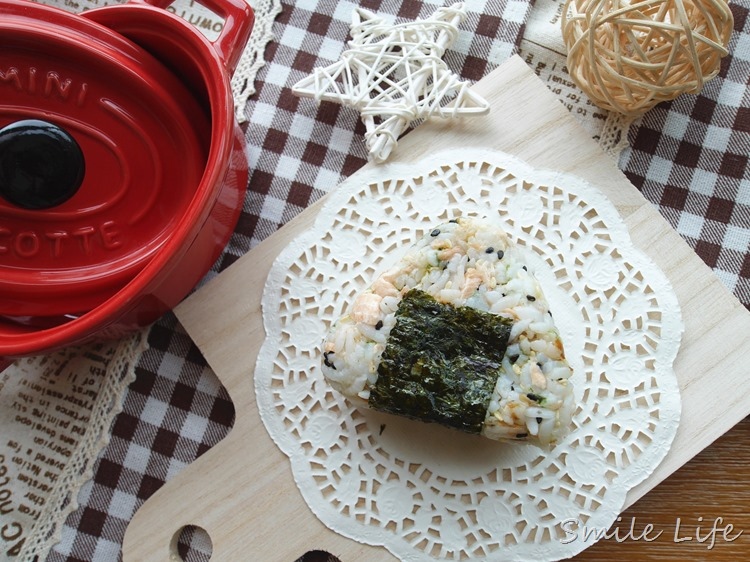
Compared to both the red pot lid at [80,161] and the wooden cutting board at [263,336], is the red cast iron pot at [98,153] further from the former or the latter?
the wooden cutting board at [263,336]

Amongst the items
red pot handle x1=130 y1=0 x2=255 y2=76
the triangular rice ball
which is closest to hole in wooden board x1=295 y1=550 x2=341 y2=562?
the triangular rice ball

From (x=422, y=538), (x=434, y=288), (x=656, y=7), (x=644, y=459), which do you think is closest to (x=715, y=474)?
(x=644, y=459)

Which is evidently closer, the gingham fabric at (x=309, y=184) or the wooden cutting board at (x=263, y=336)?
the wooden cutting board at (x=263, y=336)

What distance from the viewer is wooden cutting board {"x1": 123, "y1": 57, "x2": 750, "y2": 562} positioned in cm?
153

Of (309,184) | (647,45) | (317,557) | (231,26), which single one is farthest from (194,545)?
(647,45)

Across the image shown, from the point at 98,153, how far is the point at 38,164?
116 mm

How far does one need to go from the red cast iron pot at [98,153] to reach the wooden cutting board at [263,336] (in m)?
0.20

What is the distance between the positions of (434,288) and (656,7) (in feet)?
2.47

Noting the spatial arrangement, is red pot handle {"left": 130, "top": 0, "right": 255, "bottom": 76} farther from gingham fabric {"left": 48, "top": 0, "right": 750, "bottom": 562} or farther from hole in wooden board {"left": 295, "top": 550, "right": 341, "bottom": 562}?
hole in wooden board {"left": 295, "top": 550, "right": 341, "bottom": 562}

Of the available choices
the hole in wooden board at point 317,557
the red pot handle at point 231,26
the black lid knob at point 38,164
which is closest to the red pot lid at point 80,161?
the black lid knob at point 38,164

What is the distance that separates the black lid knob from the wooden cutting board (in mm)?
382

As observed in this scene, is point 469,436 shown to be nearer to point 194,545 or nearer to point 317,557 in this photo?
point 317,557

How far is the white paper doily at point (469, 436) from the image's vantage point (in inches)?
59.6

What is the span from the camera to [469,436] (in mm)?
1540
